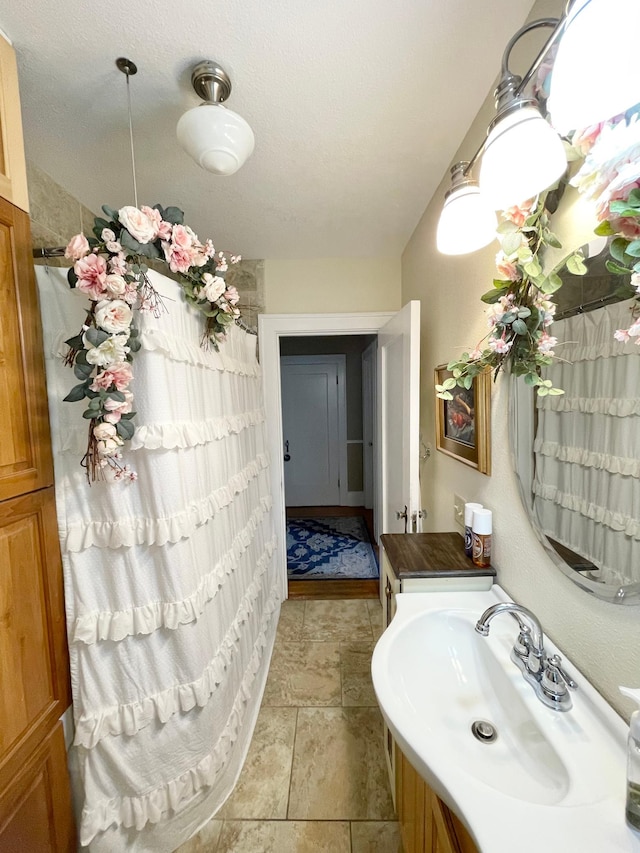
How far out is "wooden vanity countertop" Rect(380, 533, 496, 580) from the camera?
108cm

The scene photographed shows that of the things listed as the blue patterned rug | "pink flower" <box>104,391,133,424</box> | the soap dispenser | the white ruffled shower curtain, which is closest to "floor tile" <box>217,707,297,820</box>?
the white ruffled shower curtain

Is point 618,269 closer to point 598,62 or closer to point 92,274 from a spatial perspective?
point 598,62

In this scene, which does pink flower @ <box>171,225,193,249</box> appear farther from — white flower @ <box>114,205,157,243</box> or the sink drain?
the sink drain

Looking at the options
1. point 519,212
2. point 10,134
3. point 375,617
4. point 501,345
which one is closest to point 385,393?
point 501,345

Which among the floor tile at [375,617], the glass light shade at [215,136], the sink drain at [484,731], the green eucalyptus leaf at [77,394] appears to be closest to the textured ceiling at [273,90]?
the glass light shade at [215,136]

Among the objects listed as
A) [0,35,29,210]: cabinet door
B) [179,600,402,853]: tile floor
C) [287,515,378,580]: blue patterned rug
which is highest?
[0,35,29,210]: cabinet door

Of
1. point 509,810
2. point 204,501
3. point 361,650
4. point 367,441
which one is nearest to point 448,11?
point 204,501

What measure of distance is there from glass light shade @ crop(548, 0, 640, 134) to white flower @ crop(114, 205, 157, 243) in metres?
0.91

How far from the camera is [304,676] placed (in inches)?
70.9

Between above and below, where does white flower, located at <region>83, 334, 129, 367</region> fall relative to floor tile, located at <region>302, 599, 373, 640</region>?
above

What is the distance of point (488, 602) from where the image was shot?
1.01 m

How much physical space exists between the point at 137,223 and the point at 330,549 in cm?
290

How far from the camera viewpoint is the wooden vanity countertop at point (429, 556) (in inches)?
42.3

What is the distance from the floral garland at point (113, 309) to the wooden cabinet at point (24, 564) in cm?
13
